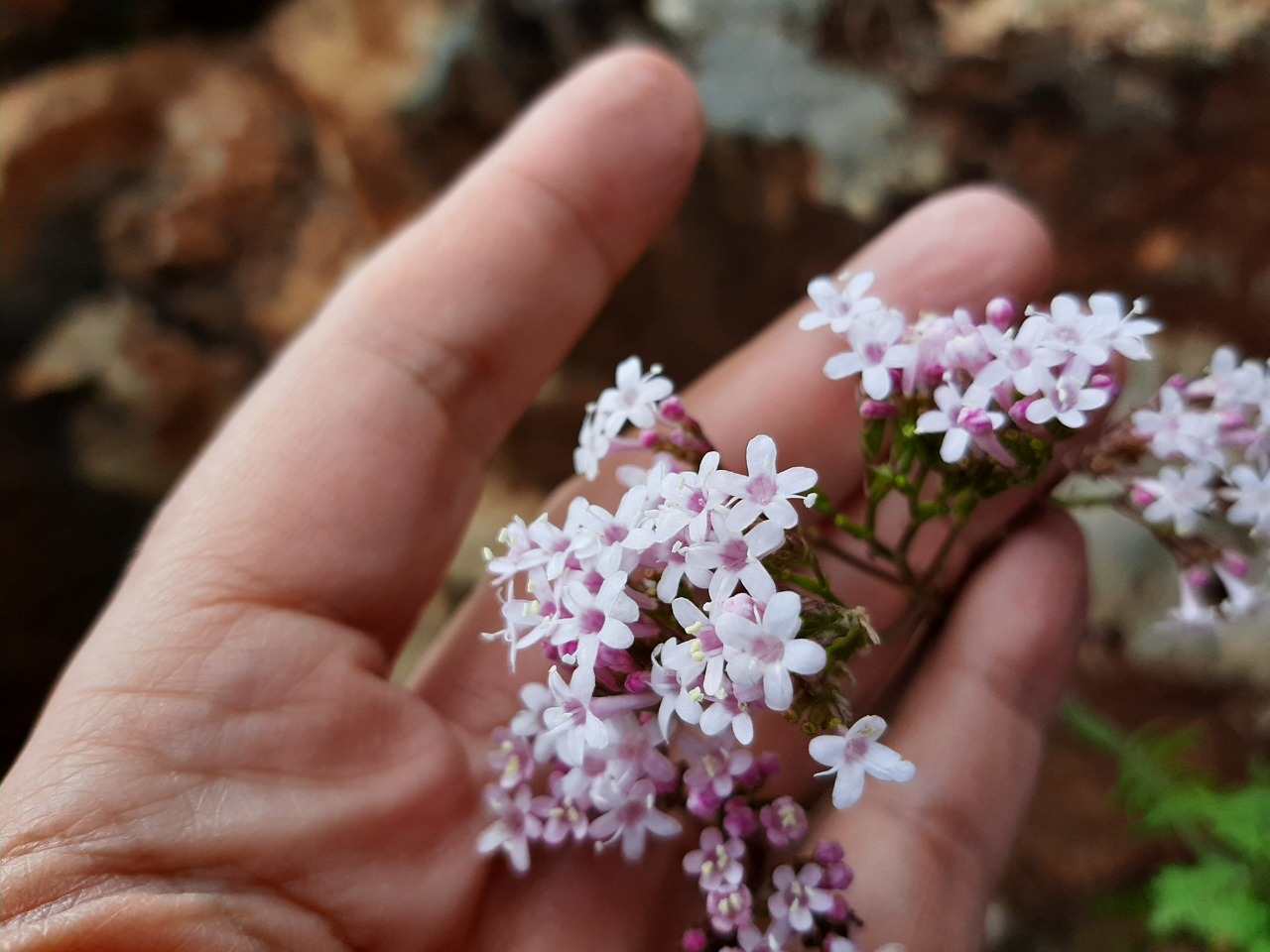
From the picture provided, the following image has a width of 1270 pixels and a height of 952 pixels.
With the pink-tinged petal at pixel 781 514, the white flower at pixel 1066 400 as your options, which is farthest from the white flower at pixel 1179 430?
the pink-tinged petal at pixel 781 514

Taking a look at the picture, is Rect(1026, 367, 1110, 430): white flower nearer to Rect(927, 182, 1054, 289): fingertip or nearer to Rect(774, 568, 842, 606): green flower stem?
Rect(774, 568, 842, 606): green flower stem

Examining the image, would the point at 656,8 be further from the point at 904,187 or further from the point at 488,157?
the point at 488,157

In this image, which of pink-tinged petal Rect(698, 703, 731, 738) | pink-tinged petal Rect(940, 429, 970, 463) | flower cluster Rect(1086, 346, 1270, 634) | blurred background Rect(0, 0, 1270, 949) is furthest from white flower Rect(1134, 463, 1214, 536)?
blurred background Rect(0, 0, 1270, 949)

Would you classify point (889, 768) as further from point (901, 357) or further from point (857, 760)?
point (901, 357)

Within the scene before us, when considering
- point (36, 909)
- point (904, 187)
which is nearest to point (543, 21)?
point (904, 187)

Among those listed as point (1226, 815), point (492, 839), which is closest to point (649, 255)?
point (492, 839)
